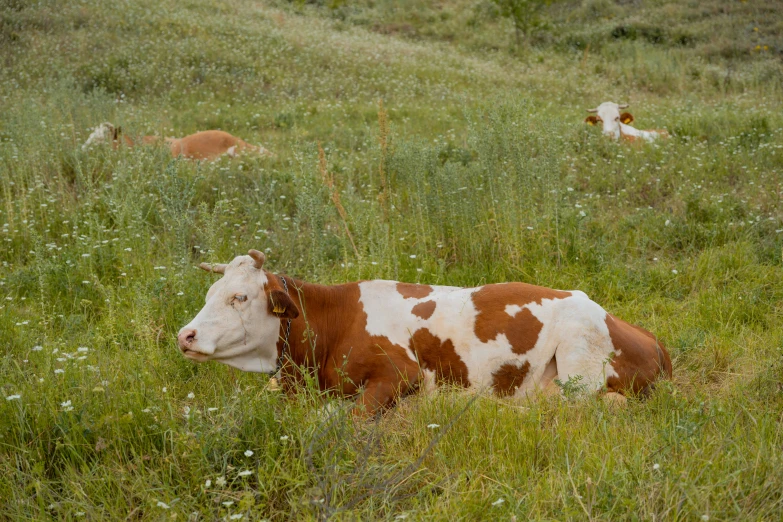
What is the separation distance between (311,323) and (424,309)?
803 millimetres

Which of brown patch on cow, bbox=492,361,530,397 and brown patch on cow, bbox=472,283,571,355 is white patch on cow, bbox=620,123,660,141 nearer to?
brown patch on cow, bbox=472,283,571,355

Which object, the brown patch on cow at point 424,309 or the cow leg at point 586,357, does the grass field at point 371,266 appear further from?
the brown patch on cow at point 424,309

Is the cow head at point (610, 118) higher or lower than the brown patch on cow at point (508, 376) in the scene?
higher

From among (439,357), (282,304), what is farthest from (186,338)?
(439,357)

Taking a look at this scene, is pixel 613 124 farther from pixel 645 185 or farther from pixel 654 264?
pixel 654 264

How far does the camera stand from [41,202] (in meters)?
8.86

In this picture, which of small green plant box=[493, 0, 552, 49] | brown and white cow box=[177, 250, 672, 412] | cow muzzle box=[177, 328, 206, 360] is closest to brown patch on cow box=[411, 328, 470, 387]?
brown and white cow box=[177, 250, 672, 412]

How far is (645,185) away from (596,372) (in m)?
5.60

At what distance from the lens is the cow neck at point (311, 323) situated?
5605 millimetres

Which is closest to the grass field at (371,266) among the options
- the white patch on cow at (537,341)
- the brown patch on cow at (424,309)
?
the white patch on cow at (537,341)

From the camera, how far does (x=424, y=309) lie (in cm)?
568

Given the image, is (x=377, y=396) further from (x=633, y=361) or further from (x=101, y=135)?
(x=101, y=135)

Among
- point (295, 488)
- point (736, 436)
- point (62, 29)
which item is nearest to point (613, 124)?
point (736, 436)

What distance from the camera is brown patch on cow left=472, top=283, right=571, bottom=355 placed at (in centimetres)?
546
